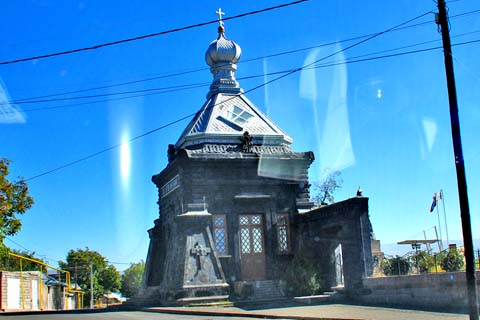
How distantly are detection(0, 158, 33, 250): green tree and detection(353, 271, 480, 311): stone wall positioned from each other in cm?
1818

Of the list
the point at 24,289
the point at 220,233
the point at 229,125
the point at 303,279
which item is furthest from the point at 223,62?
the point at 24,289


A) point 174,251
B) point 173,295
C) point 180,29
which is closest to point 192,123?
point 174,251

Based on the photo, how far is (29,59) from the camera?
16734 mm

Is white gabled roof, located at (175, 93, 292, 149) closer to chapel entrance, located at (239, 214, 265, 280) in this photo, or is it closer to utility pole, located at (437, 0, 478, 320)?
chapel entrance, located at (239, 214, 265, 280)

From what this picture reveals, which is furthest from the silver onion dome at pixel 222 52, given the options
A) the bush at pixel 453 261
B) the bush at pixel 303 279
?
the bush at pixel 453 261

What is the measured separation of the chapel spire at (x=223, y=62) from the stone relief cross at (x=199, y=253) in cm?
961

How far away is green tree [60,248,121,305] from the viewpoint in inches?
2901

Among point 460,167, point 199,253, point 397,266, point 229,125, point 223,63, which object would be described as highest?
point 223,63

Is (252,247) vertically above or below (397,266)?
above

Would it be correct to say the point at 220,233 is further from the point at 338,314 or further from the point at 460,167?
the point at 460,167

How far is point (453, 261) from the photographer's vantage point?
18.1 metres

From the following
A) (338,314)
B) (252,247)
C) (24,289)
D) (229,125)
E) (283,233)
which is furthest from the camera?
(24,289)

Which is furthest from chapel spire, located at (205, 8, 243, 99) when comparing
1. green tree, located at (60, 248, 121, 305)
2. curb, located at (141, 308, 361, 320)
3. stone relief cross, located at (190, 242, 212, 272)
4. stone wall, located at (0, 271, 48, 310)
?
green tree, located at (60, 248, 121, 305)

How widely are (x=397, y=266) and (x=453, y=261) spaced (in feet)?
7.97
